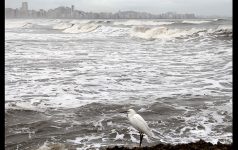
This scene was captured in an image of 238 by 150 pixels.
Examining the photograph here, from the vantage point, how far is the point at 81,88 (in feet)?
33.7

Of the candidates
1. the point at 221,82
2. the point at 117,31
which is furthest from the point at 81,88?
the point at 117,31

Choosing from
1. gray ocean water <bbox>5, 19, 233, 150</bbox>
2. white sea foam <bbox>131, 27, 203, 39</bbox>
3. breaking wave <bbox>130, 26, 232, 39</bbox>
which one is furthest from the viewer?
white sea foam <bbox>131, 27, 203, 39</bbox>

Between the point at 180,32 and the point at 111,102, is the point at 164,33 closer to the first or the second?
the point at 180,32

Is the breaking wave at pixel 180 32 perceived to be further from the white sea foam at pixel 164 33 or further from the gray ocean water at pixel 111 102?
the gray ocean water at pixel 111 102

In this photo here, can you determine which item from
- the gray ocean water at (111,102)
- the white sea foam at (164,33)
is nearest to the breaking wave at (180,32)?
the white sea foam at (164,33)

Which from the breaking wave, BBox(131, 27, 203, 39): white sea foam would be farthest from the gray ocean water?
BBox(131, 27, 203, 39): white sea foam

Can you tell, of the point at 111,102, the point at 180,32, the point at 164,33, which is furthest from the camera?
the point at 164,33

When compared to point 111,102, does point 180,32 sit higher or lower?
higher

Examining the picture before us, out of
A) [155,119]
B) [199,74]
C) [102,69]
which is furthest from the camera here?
[102,69]

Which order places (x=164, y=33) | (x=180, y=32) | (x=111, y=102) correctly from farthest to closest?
1. (x=164, y=33)
2. (x=180, y=32)
3. (x=111, y=102)

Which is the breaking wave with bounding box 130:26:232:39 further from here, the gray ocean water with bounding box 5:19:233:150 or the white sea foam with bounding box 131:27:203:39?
the gray ocean water with bounding box 5:19:233:150

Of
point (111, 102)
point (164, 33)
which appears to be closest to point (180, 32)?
point (164, 33)

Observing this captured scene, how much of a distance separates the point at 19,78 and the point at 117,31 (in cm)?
3662
